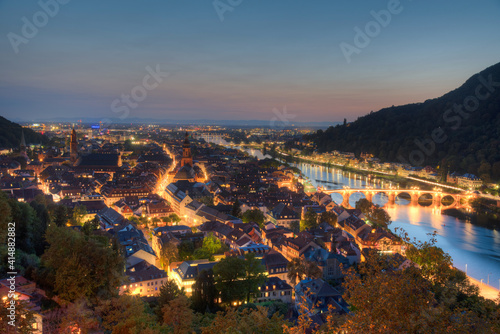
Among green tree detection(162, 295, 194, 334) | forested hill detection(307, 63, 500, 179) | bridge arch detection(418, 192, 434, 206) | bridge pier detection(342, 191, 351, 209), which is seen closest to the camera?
green tree detection(162, 295, 194, 334)

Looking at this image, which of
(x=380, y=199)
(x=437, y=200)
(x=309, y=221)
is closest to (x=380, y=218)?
(x=309, y=221)

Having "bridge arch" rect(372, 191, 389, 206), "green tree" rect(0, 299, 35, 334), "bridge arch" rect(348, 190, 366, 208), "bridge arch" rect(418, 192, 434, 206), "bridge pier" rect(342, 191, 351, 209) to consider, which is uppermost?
"green tree" rect(0, 299, 35, 334)

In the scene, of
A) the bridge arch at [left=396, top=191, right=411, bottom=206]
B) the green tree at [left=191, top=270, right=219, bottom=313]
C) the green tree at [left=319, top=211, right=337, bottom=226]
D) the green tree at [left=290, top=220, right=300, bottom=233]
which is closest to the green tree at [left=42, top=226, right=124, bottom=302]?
the green tree at [left=191, top=270, right=219, bottom=313]

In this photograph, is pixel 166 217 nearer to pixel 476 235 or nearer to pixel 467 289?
pixel 467 289

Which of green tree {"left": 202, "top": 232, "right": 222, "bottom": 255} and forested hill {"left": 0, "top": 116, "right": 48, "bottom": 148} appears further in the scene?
forested hill {"left": 0, "top": 116, "right": 48, "bottom": 148}

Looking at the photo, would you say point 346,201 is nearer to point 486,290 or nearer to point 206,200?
point 206,200

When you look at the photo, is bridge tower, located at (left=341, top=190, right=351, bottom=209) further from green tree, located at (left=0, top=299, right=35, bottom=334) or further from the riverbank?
green tree, located at (left=0, top=299, right=35, bottom=334)

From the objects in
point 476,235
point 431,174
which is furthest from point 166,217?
point 431,174

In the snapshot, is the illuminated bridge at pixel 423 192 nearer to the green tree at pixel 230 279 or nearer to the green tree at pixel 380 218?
the green tree at pixel 380 218

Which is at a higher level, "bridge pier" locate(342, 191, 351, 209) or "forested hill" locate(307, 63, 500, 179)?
"forested hill" locate(307, 63, 500, 179)

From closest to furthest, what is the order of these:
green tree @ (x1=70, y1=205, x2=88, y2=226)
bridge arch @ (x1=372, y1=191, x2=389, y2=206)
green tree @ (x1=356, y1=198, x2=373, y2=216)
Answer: green tree @ (x1=70, y1=205, x2=88, y2=226) → green tree @ (x1=356, y1=198, x2=373, y2=216) → bridge arch @ (x1=372, y1=191, x2=389, y2=206)
